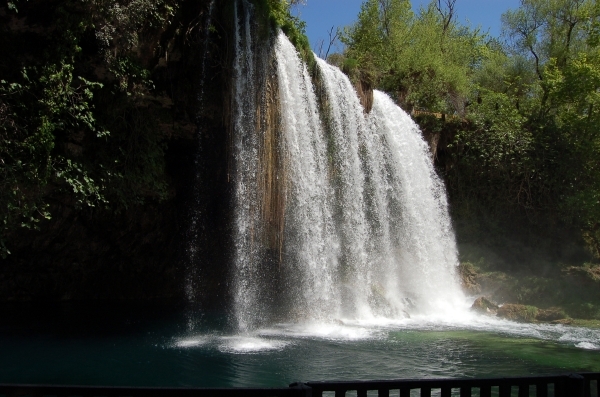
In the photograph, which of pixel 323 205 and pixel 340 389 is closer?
pixel 340 389

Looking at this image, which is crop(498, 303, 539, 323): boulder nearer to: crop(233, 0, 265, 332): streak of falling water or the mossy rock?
the mossy rock

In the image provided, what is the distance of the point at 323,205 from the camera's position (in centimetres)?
1447

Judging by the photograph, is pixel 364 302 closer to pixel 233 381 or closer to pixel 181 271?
pixel 181 271

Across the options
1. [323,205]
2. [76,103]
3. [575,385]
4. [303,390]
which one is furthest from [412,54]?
[303,390]

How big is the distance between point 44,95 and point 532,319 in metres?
13.1

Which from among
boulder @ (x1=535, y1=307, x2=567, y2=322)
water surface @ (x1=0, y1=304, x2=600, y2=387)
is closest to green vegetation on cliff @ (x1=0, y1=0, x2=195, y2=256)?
water surface @ (x1=0, y1=304, x2=600, y2=387)

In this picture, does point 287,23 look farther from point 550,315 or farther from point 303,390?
point 303,390

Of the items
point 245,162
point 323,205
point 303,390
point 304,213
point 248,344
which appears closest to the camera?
point 303,390

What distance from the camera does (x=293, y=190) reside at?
14.1m

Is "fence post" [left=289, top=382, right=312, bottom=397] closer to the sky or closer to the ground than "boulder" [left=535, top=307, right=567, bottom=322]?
closer to the sky

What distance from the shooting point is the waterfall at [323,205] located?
13.3 m

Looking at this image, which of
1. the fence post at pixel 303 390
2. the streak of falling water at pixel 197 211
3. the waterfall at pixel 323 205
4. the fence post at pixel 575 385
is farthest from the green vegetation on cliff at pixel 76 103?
the fence post at pixel 575 385

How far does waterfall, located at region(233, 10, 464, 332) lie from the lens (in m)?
13.3

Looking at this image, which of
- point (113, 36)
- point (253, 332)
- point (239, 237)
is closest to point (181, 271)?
point (239, 237)
